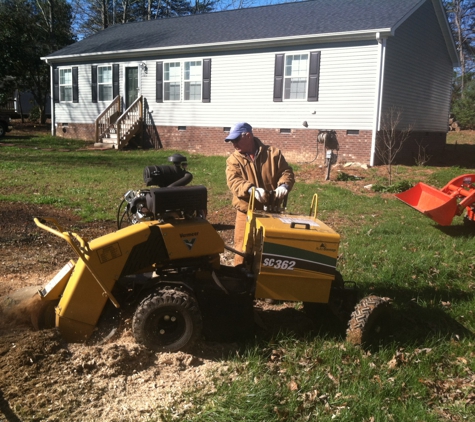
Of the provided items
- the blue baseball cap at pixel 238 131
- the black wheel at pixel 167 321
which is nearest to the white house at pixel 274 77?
the blue baseball cap at pixel 238 131

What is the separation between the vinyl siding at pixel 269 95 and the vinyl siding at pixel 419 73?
2.46 feet

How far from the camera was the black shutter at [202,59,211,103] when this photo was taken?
18984mm

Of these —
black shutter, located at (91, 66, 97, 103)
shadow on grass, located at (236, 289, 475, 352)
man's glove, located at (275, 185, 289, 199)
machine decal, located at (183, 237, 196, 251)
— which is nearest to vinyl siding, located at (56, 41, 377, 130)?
black shutter, located at (91, 66, 97, 103)

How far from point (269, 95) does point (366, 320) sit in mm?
14503

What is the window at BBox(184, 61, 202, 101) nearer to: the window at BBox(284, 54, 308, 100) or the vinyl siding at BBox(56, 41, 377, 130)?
the vinyl siding at BBox(56, 41, 377, 130)

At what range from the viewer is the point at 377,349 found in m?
4.08

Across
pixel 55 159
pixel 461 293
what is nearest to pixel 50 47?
pixel 55 159

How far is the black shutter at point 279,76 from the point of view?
17.1m

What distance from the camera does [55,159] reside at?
54.0 feet

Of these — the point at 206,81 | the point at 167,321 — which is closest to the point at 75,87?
the point at 206,81

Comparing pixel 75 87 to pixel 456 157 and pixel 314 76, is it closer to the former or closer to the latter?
pixel 314 76

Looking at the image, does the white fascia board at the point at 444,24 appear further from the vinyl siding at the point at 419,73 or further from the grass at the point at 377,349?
the grass at the point at 377,349

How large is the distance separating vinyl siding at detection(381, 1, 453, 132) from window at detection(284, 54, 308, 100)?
8.63ft

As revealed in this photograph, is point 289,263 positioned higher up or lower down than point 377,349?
higher up
